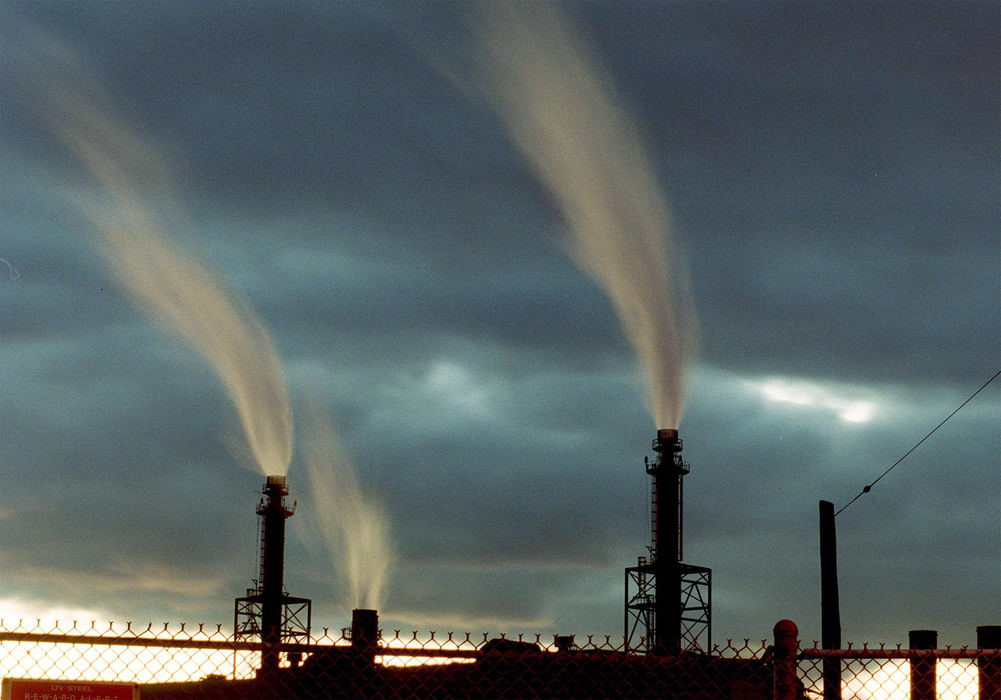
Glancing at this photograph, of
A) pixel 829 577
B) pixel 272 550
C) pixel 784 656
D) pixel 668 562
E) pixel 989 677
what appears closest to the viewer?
pixel 784 656

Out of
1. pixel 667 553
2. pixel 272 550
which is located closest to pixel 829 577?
pixel 667 553

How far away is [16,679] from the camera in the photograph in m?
5.15

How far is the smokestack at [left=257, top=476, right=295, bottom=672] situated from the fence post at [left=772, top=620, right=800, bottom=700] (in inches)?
1937

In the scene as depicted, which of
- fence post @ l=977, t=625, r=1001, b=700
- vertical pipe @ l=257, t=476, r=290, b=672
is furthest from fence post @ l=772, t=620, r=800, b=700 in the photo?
vertical pipe @ l=257, t=476, r=290, b=672

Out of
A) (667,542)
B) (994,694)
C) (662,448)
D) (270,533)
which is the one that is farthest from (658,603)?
(994,694)

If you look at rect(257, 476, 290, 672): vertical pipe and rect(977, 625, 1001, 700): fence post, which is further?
rect(257, 476, 290, 672): vertical pipe

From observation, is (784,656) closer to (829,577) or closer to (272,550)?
(829,577)

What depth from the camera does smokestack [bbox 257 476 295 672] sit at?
2184 inches

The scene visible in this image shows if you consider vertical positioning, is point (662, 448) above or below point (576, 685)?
above

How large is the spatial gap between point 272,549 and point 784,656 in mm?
53368

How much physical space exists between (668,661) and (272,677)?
2.29m

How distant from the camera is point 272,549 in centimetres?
5709

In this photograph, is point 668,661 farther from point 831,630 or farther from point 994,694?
point 831,630

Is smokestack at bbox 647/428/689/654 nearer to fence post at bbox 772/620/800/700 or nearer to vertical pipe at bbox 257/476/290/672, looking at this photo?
vertical pipe at bbox 257/476/290/672
